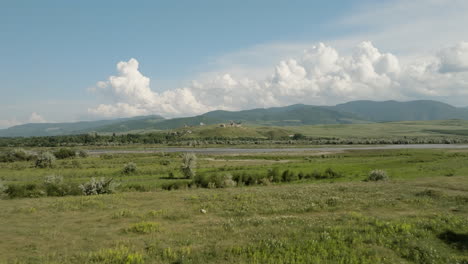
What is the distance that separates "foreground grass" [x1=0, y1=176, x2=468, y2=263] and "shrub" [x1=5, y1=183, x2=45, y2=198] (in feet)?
32.6

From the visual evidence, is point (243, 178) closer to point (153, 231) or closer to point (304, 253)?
point (153, 231)

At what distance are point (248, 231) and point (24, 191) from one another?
31969mm

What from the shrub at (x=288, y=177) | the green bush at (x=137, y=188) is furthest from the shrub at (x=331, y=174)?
the green bush at (x=137, y=188)

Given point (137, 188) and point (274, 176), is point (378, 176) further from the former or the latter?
point (137, 188)

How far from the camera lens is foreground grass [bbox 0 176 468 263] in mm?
12164

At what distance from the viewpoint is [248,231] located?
1543cm

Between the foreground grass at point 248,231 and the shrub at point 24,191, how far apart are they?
9.93 metres

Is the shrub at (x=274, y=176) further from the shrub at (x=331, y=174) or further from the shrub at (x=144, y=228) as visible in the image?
the shrub at (x=144, y=228)

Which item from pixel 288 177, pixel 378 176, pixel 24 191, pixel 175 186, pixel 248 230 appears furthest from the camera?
pixel 288 177

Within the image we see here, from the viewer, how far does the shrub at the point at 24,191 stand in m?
33.5

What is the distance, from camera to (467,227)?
14875mm

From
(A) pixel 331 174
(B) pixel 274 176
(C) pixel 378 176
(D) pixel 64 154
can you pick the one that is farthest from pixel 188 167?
(D) pixel 64 154

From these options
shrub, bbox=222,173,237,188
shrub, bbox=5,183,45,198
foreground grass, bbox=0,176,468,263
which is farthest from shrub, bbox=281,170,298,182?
shrub, bbox=5,183,45,198

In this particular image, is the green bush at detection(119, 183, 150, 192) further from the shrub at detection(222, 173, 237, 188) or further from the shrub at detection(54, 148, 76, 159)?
the shrub at detection(54, 148, 76, 159)
